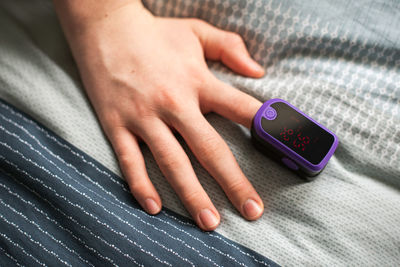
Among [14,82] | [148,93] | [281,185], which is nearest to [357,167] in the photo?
[281,185]

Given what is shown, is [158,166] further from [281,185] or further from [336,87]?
[336,87]

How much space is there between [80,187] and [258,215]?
1.11 ft

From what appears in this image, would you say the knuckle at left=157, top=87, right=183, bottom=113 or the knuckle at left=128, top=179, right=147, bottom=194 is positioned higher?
the knuckle at left=157, top=87, right=183, bottom=113

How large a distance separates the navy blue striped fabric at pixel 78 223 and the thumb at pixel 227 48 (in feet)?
1.17

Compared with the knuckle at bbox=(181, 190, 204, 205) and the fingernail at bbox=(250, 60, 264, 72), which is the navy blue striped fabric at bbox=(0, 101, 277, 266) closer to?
the knuckle at bbox=(181, 190, 204, 205)

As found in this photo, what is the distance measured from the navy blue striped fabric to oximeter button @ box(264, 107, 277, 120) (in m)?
0.24

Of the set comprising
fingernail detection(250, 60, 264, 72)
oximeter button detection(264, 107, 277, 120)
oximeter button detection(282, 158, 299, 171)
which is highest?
fingernail detection(250, 60, 264, 72)

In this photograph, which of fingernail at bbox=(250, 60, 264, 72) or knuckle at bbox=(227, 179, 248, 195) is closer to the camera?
knuckle at bbox=(227, 179, 248, 195)

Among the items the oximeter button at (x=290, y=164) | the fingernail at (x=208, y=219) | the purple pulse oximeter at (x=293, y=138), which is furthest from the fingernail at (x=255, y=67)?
the fingernail at (x=208, y=219)

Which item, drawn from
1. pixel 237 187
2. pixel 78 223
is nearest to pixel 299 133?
pixel 237 187

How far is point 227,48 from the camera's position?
2.32ft

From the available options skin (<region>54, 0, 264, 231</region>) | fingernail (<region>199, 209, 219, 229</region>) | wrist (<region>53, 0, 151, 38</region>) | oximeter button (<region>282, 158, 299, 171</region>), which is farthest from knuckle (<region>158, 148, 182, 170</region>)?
wrist (<region>53, 0, 151, 38</region>)

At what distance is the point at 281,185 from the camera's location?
603mm

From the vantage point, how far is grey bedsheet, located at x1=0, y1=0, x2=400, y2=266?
0.56m
